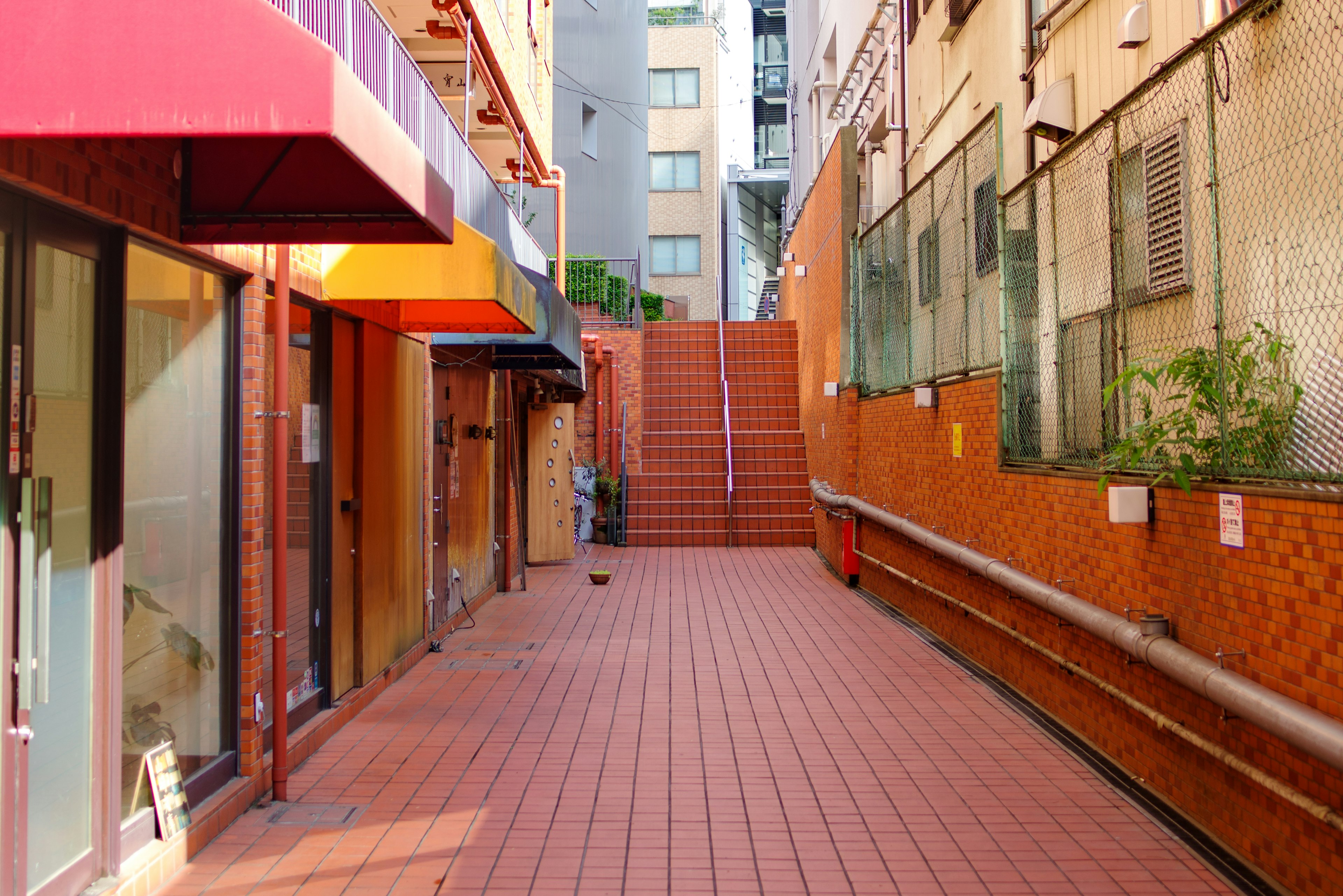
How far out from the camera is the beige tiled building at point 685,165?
33.2 meters

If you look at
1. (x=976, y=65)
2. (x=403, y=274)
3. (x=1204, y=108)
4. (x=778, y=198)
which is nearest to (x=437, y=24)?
(x=403, y=274)

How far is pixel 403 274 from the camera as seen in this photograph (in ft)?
19.6

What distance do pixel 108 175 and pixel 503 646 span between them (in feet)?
18.9

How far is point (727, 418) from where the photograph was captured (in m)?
18.8

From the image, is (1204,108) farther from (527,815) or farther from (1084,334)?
(527,815)

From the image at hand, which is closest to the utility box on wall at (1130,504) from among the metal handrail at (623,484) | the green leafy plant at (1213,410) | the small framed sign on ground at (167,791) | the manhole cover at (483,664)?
the green leafy plant at (1213,410)

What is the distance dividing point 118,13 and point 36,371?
122 cm

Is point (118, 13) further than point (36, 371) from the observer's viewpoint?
No

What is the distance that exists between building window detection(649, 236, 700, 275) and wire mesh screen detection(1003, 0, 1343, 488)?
26822mm

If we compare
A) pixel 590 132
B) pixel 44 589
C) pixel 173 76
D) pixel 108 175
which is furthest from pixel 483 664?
pixel 590 132

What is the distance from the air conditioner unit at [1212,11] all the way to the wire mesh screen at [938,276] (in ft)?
5.77

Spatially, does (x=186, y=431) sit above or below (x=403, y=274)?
below

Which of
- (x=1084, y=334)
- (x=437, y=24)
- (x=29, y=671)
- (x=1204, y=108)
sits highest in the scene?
(x=437, y=24)

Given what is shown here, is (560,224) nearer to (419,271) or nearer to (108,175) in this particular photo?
(419,271)
